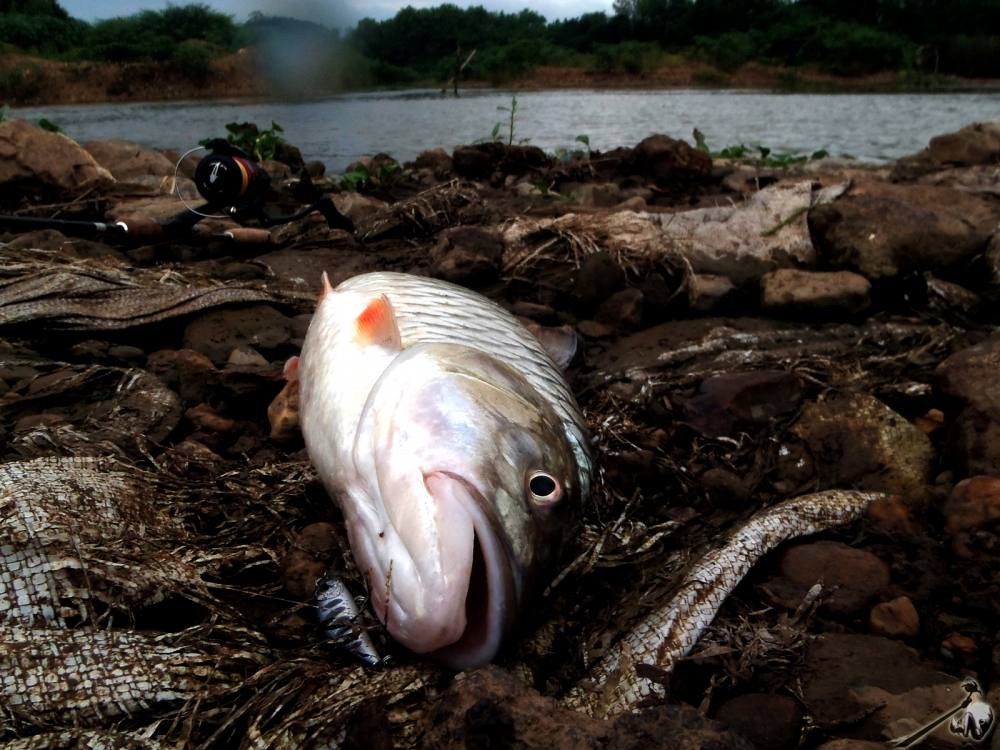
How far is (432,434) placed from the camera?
2.05 meters

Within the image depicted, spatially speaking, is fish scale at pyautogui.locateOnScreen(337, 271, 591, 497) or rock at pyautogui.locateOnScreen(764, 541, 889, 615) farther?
fish scale at pyautogui.locateOnScreen(337, 271, 591, 497)

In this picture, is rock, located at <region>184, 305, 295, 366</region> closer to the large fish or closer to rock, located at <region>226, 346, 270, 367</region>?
rock, located at <region>226, 346, 270, 367</region>

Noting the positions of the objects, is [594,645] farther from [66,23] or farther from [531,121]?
[66,23]

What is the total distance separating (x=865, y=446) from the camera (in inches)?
114

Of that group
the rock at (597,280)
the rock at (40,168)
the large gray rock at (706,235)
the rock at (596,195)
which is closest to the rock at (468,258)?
the large gray rock at (706,235)

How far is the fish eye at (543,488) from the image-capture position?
6.47 feet

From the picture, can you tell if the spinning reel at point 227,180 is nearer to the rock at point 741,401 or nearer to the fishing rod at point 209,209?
the fishing rod at point 209,209

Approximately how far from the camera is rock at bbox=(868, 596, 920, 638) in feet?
6.70

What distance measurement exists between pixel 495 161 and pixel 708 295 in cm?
637

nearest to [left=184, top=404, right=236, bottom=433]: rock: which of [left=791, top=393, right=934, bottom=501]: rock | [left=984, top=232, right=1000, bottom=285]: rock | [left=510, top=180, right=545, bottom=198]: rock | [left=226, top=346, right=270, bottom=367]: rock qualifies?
[left=226, top=346, right=270, bottom=367]: rock

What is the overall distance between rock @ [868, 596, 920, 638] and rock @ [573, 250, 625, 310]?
2667mm

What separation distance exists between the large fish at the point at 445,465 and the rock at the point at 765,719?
1.69 feet

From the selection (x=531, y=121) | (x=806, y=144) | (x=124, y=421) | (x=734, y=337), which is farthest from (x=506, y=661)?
(x=531, y=121)

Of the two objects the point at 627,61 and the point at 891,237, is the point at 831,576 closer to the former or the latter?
the point at 891,237
